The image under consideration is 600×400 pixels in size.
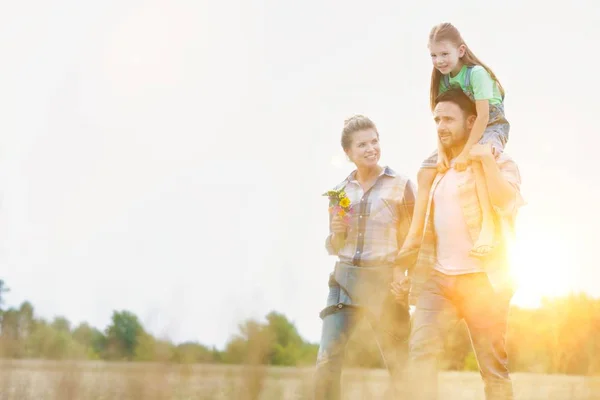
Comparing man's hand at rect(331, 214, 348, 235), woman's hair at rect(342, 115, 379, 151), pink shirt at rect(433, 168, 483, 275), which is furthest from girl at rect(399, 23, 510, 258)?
woman's hair at rect(342, 115, 379, 151)

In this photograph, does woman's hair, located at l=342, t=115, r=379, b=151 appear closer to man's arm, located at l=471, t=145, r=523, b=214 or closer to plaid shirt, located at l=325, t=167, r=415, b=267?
plaid shirt, located at l=325, t=167, r=415, b=267

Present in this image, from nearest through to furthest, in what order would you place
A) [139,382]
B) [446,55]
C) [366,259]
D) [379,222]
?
[139,382] < [446,55] < [366,259] < [379,222]

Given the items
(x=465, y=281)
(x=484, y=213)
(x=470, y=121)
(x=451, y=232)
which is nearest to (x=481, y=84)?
(x=470, y=121)

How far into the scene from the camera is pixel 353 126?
6703 mm

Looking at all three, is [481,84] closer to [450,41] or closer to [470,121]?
[470,121]

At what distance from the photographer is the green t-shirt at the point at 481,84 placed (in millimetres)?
5781

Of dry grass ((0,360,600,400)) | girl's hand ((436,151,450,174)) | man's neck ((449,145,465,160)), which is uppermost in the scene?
man's neck ((449,145,465,160))

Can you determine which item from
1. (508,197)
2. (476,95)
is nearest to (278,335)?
(508,197)

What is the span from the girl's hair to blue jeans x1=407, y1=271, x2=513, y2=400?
1.33m

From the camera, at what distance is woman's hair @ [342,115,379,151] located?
6.67m

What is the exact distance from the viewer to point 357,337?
632 centimetres

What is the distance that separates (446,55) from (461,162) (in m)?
0.81

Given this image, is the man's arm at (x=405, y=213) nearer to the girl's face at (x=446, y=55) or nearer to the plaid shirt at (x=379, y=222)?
the plaid shirt at (x=379, y=222)

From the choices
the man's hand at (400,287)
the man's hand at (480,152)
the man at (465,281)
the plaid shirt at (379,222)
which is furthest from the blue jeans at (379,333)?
the man's hand at (480,152)
